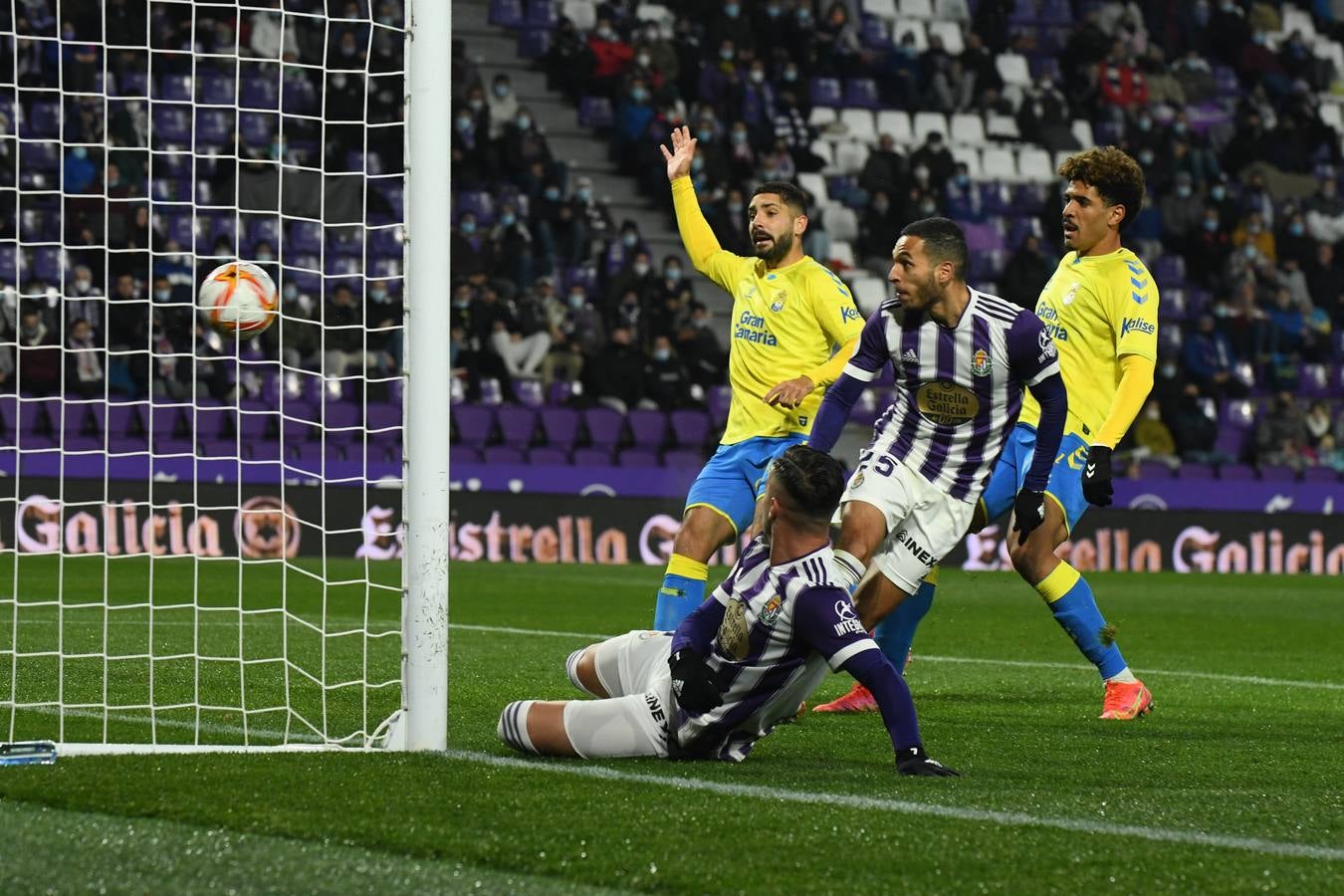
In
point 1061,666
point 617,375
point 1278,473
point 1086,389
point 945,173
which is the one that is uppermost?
point 945,173

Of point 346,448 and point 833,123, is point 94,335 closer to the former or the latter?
point 346,448

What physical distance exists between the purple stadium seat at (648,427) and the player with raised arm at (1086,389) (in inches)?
434

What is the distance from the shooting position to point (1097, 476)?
21.5ft

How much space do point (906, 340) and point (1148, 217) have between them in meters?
18.0

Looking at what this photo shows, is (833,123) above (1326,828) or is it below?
above

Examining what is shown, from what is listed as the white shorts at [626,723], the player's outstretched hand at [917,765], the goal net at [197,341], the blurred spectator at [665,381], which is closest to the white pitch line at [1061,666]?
the goal net at [197,341]

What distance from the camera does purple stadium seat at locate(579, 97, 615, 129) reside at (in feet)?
73.5

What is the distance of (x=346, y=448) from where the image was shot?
1731 centimetres

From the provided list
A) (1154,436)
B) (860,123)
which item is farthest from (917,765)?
(860,123)

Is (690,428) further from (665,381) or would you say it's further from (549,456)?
(549,456)

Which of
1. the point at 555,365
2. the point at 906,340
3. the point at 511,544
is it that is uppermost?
the point at 906,340

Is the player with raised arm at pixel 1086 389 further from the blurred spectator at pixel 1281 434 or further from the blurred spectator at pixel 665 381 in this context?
the blurred spectator at pixel 1281 434

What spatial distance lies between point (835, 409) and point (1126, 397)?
1298 mm

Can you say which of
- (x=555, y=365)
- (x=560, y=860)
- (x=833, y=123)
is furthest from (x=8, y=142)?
(x=560, y=860)
